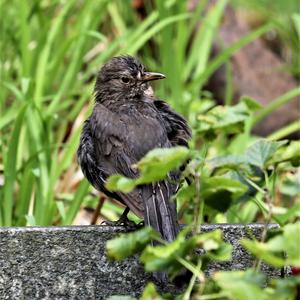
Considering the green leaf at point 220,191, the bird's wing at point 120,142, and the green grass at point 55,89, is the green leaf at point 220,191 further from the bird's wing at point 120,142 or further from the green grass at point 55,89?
the green grass at point 55,89

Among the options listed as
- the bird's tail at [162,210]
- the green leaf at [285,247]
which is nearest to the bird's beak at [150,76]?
the bird's tail at [162,210]

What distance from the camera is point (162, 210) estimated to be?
9.62 ft

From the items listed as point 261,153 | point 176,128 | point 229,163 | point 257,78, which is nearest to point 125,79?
point 176,128

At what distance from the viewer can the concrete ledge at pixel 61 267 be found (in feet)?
9.07

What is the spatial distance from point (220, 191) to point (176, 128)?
4.51 feet

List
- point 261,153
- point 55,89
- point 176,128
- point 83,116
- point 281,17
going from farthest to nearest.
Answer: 1. point 281,17
2. point 55,89
3. point 83,116
4. point 176,128
5. point 261,153

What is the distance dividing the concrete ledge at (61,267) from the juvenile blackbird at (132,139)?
7.3 inches

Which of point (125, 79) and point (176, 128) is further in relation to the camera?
point (125, 79)

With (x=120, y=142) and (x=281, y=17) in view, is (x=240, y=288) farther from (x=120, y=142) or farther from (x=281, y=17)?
(x=281, y=17)

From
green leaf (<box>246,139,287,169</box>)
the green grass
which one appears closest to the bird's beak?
the green grass

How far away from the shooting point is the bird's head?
3.97 m

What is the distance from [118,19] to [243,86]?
119cm

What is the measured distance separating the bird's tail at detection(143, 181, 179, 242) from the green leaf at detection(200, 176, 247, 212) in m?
0.56

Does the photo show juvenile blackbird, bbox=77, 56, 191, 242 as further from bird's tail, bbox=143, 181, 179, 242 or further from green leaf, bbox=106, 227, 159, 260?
green leaf, bbox=106, 227, 159, 260
